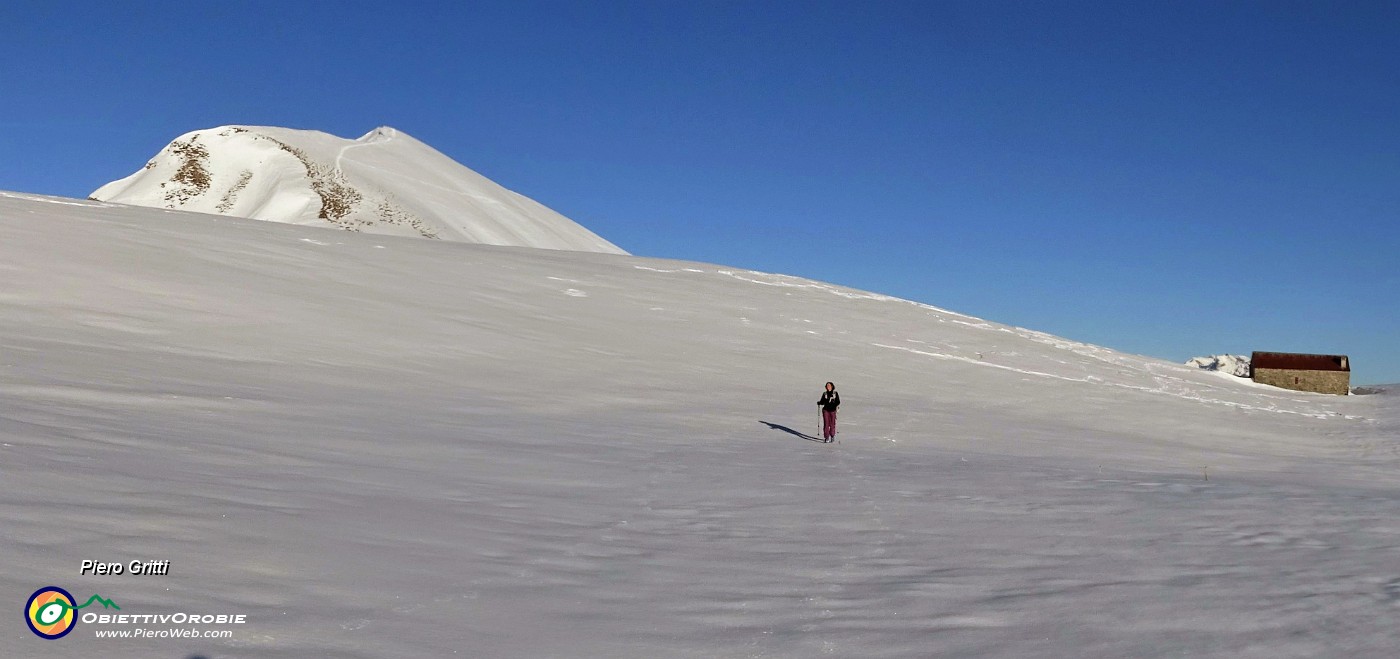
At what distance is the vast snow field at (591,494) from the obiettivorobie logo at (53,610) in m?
0.09

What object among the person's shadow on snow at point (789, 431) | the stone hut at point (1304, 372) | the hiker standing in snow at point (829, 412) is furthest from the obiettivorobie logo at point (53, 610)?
the stone hut at point (1304, 372)

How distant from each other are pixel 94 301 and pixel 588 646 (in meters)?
19.4

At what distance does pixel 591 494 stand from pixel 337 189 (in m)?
103

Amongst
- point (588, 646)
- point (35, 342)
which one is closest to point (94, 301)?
point (35, 342)

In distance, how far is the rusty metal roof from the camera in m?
46.1

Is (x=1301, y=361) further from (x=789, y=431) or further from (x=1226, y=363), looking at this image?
(x=789, y=431)

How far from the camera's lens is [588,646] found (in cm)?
578

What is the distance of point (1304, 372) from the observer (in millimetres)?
45812

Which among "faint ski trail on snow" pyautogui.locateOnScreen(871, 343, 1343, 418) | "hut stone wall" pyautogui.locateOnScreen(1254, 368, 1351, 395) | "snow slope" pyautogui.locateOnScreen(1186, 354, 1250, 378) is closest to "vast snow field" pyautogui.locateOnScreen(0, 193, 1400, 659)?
"faint ski trail on snow" pyautogui.locateOnScreen(871, 343, 1343, 418)

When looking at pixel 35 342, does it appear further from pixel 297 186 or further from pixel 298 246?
pixel 297 186

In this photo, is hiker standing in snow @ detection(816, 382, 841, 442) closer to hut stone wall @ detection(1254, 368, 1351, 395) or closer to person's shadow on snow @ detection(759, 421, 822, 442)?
person's shadow on snow @ detection(759, 421, 822, 442)

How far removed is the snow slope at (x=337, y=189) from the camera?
99.2 meters

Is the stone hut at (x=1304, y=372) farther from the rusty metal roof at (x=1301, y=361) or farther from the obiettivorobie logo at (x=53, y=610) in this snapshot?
the obiettivorobie logo at (x=53, y=610)

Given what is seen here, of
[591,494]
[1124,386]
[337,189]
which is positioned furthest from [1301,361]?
[337,189]
